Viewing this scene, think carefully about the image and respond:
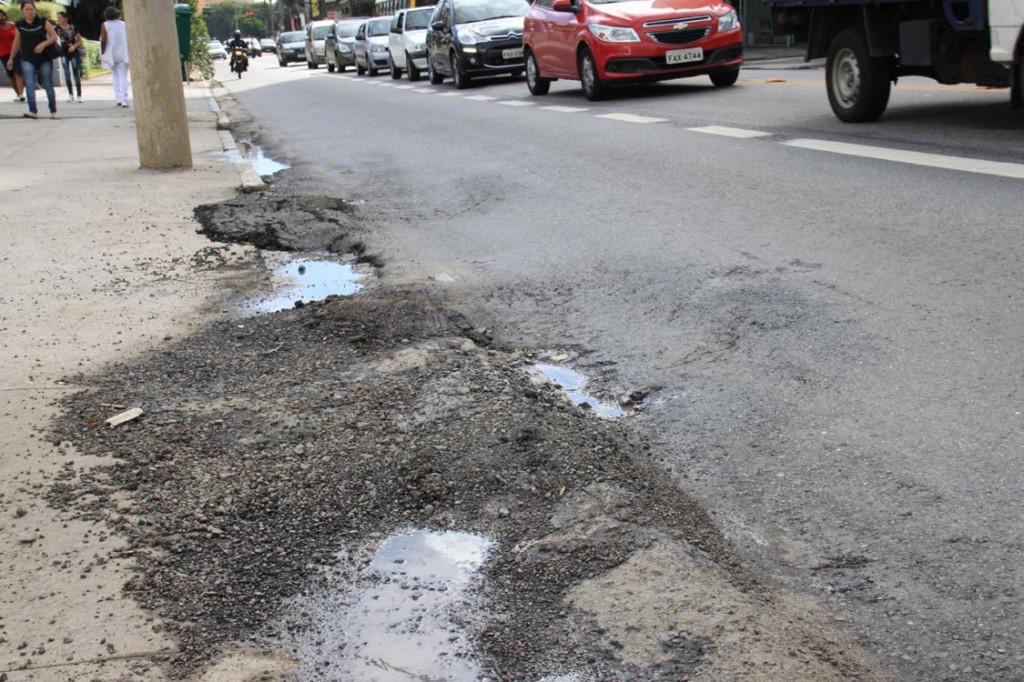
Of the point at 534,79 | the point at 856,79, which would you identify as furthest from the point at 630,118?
the point at 534,79

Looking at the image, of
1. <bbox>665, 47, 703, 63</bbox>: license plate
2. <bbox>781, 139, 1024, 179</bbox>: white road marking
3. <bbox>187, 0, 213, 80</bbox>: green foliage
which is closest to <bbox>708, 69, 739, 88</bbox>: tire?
<bbox>665, 47, 703, 63</bbox>: license plate

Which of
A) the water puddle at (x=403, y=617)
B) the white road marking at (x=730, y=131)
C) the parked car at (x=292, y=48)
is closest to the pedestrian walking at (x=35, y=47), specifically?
the white road marking at (x=730, y=131)

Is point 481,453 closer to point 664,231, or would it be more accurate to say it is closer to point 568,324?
point 568,324

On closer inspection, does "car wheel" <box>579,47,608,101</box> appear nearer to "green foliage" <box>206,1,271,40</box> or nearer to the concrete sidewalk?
the concrete sidewalk

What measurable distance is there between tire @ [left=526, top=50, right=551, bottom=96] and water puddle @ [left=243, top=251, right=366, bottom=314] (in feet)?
40.6

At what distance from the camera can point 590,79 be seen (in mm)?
16656

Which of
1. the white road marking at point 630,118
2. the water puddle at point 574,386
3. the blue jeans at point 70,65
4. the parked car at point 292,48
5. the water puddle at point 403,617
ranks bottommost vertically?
the water puddle at point 403,617

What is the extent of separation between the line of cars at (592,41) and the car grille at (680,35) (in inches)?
0.5

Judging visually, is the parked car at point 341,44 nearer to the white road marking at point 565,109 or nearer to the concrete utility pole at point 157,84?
the white road marking at point 565,109

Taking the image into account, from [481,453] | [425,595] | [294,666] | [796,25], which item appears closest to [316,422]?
[481,453]

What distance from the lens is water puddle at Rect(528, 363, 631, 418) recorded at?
13.8 ft

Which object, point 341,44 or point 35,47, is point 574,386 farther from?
point 341,44

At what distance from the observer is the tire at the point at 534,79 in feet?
62.0

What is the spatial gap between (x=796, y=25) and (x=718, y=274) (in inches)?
266
